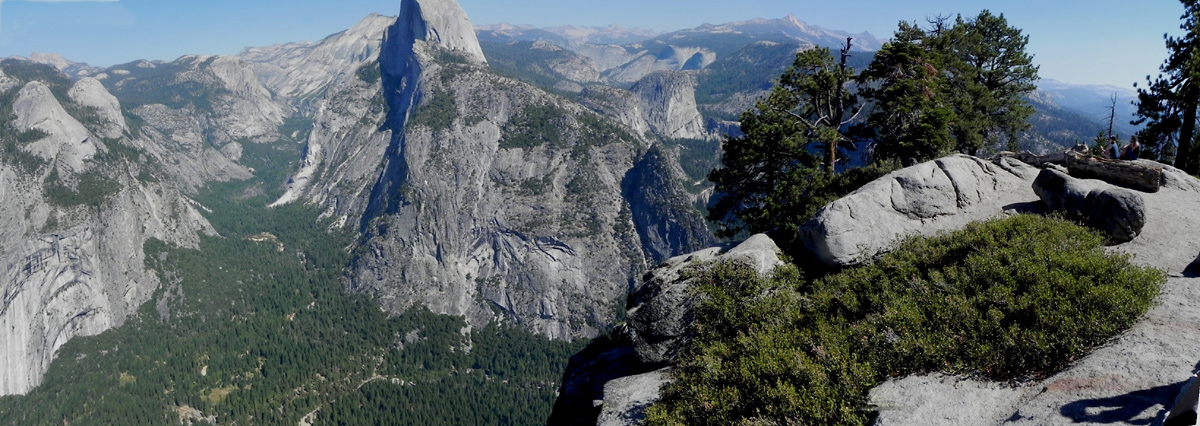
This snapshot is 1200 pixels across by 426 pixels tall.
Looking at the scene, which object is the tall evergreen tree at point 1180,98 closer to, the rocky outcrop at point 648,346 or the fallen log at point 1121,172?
the fallen log at point 1121,172

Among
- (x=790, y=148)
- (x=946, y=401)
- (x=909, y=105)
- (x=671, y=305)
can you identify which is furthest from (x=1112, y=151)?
(x=671, y=305)

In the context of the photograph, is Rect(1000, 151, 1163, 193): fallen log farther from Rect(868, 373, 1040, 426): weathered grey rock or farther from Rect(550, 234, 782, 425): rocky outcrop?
Rect(868, 373, 1040, 426): weathered grey rock

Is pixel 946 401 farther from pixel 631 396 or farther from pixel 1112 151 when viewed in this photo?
pixel 1112 151

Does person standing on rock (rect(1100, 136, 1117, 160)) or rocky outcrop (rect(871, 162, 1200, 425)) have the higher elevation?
person standing on rock (rect(1100, 136, 1117, 160))

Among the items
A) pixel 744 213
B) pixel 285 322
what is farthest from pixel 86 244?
pixel 744 213

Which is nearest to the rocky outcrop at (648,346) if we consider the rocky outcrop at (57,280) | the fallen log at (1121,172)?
the fallen log at (1121,172)

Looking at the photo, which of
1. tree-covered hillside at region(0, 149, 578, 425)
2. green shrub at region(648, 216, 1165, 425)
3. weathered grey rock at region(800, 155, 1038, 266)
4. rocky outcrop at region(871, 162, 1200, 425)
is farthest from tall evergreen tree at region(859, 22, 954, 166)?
tree-covered hillside at region(0, 149, 578, 425)
